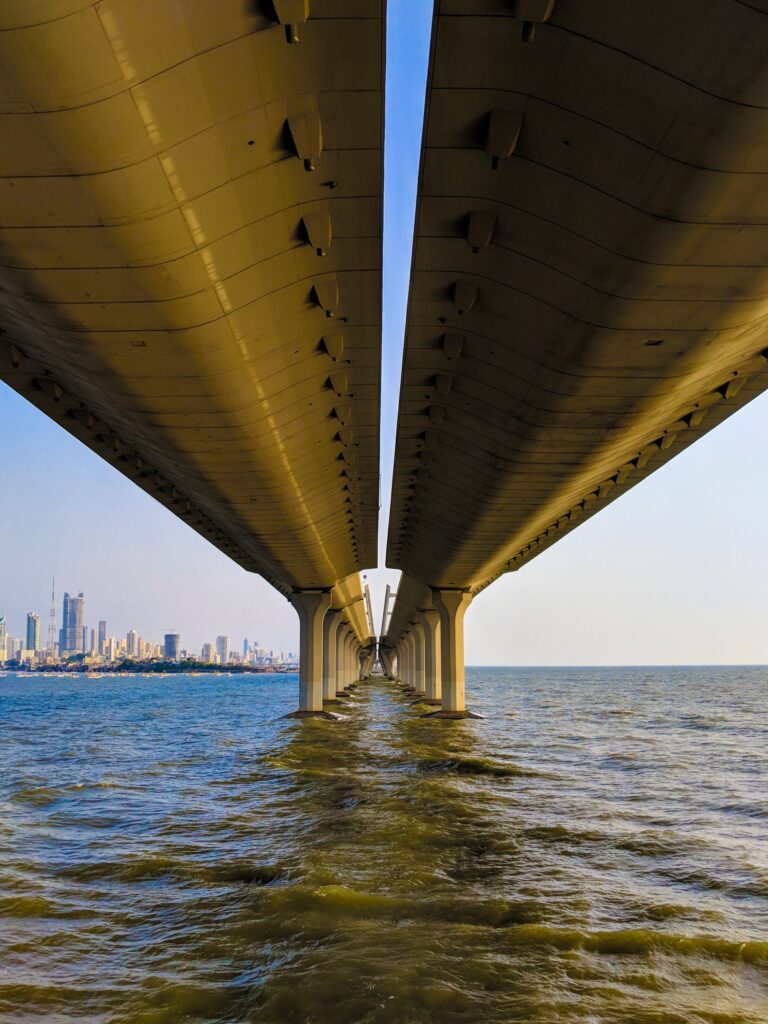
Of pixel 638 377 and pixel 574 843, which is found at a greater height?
pixel 638 377

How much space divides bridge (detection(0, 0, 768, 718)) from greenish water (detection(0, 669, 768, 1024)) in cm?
700

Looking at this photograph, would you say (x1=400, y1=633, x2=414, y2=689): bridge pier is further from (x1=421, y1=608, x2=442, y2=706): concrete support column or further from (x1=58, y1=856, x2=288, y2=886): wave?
(x1=58, y1=856, x2=288, y2=886): wave

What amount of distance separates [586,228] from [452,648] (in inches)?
1395

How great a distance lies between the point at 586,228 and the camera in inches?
350

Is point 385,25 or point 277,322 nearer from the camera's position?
point 385,25

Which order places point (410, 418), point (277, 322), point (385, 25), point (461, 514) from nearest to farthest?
point (385, 25)
point (277, 322)
point (410, 418)
point (461, 514)

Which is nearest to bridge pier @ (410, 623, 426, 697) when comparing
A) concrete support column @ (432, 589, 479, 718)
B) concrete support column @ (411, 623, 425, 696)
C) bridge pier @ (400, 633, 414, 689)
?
concrete support column @ (411, 623, 425, 696)

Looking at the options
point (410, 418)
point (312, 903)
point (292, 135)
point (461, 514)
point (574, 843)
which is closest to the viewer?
point (292, 135)

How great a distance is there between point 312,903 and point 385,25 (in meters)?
9.42

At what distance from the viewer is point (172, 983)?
7629 millimetres

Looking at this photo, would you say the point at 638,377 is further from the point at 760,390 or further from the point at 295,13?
the point at 295,13

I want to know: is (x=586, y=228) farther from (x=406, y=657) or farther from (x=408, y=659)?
(x=406, y=657)

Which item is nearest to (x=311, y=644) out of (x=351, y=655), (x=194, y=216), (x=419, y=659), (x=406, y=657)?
(x=419, y=659)

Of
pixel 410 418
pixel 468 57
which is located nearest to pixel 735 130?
pixel 468 57
